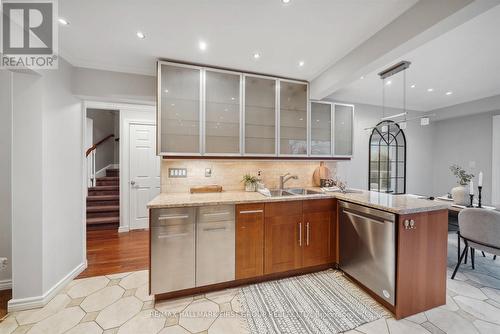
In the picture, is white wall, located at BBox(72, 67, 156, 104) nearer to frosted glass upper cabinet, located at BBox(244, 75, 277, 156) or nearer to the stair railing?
frosted glass upper cabinet, located at BBox(244, 75, 277, 156)

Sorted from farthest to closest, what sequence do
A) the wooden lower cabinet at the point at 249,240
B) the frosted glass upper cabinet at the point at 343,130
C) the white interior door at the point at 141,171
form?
the white interior door at the point at 141,171
the frosted glass upper cabinet at the point at 343,130
the wooden lower cabinet at the point at 249,240

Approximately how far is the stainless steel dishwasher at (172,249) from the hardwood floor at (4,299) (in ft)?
4.45

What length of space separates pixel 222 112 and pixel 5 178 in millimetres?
2488

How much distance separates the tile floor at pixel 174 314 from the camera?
1.66 meters

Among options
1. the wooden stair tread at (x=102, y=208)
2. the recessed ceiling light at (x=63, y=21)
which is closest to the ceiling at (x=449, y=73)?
the recessed ceiling light at (x=63, y=21)

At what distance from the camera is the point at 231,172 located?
2.92 meters

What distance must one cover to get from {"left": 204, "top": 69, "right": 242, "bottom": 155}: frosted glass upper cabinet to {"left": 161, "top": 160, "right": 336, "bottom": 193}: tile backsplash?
0.32 metres

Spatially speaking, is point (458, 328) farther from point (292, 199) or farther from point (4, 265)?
point (4, 265)

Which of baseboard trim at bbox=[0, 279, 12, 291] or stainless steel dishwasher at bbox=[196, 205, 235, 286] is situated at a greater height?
stainless steel dishwasher at bbox=[196, 205, 235, 286]

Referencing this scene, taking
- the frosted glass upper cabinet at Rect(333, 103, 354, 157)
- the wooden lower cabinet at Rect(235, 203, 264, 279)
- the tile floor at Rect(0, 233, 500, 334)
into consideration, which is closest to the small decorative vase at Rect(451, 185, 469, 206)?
the tile floor at Rect(0, 233, 500, 334)

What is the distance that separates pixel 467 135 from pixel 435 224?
406 cm

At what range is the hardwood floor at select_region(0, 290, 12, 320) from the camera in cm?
182

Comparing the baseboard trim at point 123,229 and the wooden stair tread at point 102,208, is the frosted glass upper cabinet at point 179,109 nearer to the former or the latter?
the baseboard trim at point 123,229

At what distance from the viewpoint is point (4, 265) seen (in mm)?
2100
